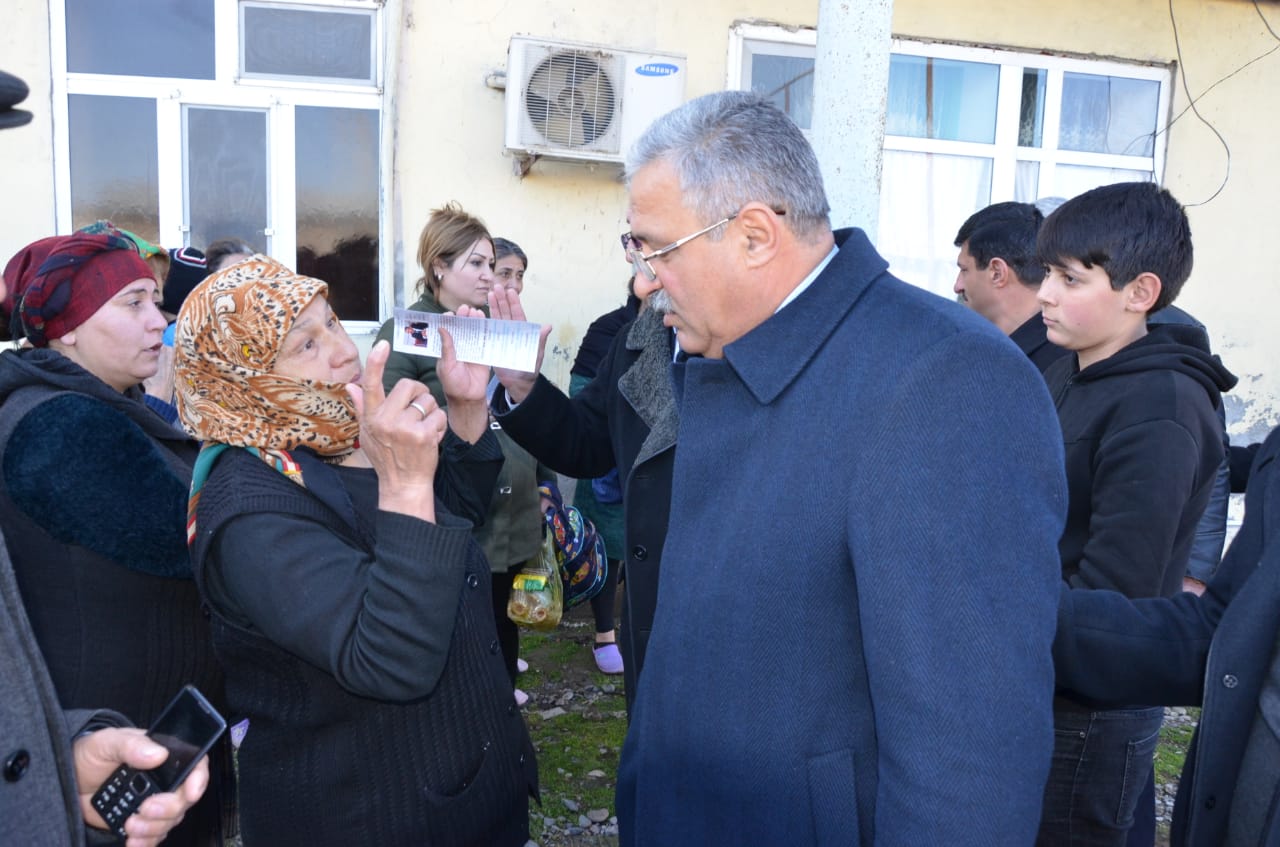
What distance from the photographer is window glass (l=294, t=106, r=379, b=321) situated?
5309 millimetres

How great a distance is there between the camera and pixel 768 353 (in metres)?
1.43

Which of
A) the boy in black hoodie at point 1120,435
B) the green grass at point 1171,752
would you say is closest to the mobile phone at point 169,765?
the boy in black hoodie at point 1120,435

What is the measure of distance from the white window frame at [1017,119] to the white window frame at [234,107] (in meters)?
2.66

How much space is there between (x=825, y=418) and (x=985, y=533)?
26 centimetres

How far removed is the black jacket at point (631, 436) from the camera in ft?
7.59

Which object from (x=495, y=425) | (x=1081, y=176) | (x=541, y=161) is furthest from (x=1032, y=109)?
(x=495, y=425)

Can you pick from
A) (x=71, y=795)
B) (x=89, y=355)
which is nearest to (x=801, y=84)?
(x=89, y=355)

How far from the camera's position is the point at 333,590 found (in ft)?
5.43

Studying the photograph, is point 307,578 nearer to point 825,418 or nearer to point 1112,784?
Answer: point 825,418

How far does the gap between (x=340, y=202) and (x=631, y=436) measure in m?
3.54

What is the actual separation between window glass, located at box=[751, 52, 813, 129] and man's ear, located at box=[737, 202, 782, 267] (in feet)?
14.5

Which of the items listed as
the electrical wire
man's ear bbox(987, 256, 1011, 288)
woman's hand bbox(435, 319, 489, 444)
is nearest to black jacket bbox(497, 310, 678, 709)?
woman's hand bbox(435, 319, 489, 444)

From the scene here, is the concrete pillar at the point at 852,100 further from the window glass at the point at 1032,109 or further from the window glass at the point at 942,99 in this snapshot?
the window glass at the point at 1032,109

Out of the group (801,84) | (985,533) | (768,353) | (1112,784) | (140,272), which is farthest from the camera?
(801,84)
